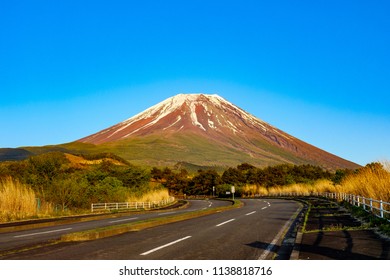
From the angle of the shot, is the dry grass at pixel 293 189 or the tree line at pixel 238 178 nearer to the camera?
the dry grass at pixel 293 189

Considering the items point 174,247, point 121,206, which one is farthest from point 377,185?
point 121,206

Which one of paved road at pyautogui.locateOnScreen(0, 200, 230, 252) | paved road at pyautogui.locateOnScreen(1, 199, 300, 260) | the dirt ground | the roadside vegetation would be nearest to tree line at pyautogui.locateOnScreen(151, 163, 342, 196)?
the roadside vegetation

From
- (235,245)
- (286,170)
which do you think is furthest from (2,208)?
(286,170)

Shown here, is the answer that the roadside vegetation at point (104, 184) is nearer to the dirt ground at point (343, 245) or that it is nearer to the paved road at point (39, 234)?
the paved road at point (39, 234)

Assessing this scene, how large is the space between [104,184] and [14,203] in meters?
23.8

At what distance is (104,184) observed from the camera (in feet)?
152

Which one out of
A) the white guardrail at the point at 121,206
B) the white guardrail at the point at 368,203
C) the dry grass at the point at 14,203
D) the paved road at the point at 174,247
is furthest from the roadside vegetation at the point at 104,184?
the paved road at the point at 174,247

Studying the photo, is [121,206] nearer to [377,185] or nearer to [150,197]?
[150,197]

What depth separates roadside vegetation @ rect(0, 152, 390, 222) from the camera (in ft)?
73.3

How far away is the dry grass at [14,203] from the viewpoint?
21.6 m

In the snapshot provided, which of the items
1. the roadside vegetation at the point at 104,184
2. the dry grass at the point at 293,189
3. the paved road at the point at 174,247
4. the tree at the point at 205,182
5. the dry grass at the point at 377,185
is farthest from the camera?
the tree at the point at 205,182

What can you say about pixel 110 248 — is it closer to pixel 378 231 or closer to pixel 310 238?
pixel 310 238
